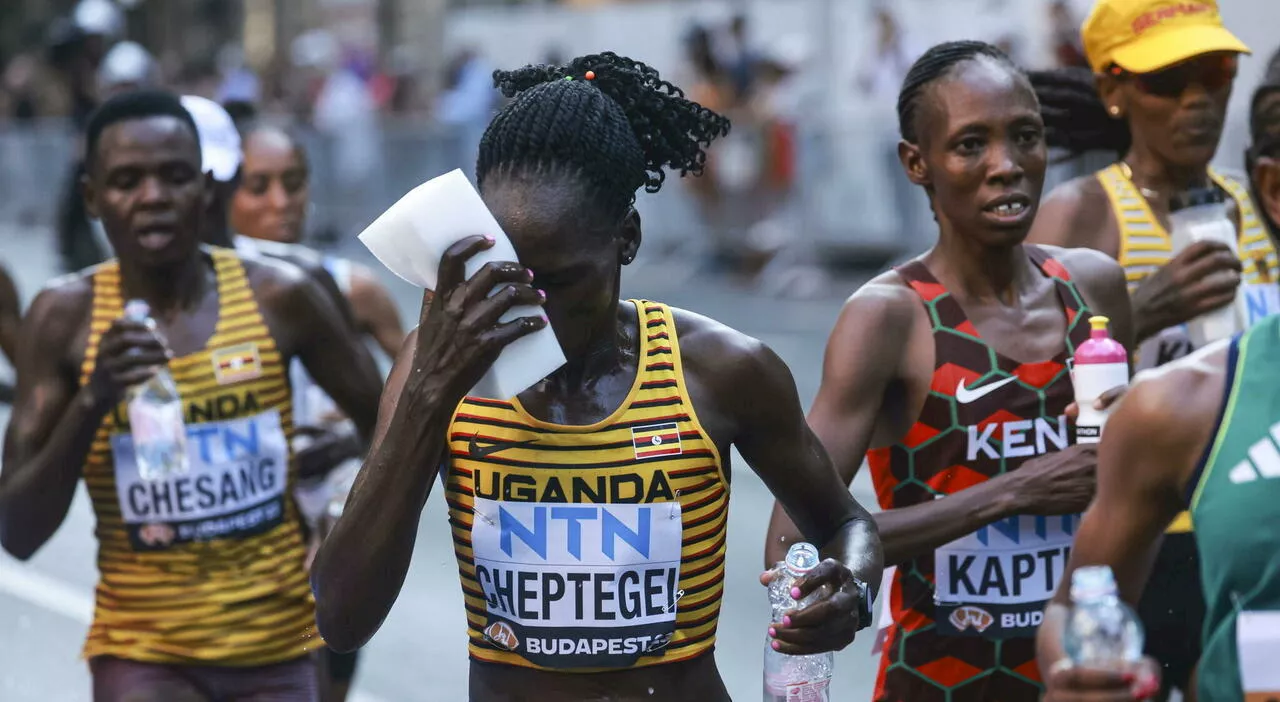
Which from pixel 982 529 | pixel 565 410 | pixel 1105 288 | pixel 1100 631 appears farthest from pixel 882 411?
pixel 1100 631

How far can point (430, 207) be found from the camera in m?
3.60

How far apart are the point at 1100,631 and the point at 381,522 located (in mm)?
1389

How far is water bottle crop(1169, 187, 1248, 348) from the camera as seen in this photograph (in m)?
5.61

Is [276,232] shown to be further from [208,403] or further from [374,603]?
[374,603]

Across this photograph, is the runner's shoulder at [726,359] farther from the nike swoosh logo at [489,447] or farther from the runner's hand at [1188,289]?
Answer: the runner's hand at [1188,289]

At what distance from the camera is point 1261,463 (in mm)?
3037

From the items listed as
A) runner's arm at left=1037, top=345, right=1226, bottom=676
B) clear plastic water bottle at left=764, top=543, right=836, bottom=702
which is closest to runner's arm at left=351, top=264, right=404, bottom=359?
clear plastic water bottle at left=764, top=543, right=836, bottom=702

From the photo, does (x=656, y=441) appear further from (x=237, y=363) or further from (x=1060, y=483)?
(x=237, y=363)

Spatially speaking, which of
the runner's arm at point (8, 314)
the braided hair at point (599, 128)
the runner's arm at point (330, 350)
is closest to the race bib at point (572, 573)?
the braided hair at point (599, 128)

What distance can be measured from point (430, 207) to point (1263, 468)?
4.73 ft

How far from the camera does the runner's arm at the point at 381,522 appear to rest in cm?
369

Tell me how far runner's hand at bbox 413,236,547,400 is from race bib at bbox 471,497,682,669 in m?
0.46

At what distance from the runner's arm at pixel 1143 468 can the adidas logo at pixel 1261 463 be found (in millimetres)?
65

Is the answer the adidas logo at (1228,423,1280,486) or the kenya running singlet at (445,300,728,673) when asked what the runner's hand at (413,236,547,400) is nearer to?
the kenya running singlet at (445,300,728,673)
